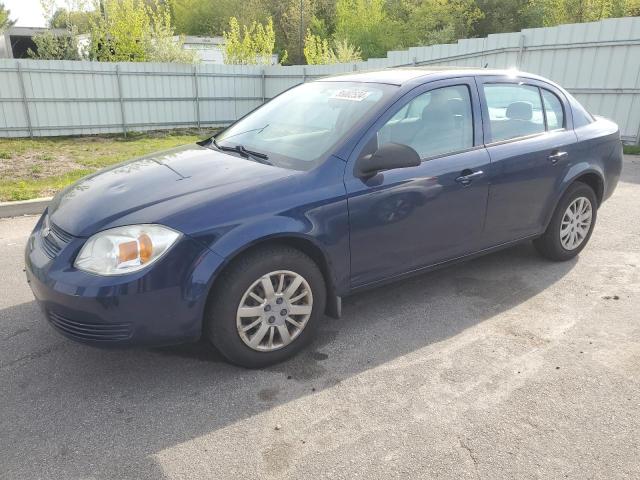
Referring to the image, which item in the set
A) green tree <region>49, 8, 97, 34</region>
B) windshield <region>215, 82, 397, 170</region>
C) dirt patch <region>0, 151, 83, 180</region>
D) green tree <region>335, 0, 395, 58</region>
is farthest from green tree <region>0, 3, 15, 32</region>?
windshield <region>215, 82, 397, 170</region>

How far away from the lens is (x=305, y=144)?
327 centimetres

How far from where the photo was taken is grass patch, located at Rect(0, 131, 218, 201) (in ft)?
24.7

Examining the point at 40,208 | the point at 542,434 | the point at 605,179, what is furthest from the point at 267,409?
the point at 40,208

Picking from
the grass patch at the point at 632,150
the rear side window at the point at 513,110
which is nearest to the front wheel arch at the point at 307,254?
the rear side window at the point at 513,110

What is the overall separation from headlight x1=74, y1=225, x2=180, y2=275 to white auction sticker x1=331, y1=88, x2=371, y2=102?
1618 mm

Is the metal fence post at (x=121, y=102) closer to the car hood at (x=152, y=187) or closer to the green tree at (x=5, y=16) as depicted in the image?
the car hood at (x=152, y=187)

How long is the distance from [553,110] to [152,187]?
11.0 feet

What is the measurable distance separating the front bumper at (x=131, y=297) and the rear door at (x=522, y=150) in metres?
2.25

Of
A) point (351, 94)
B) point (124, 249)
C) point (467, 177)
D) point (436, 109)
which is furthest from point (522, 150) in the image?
point (124, 249)

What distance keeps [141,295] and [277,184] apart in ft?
3.14

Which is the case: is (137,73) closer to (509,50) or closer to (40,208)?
(40,208)

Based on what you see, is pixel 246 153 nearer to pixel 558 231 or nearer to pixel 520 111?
pixel 520 111

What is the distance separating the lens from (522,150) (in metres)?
3.84

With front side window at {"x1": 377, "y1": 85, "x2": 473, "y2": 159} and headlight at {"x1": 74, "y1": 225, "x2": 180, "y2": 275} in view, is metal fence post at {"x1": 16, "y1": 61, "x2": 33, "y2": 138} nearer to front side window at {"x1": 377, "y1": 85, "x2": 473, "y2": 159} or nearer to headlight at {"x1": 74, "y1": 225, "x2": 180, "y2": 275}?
headlight at {"x1": 74, "y1": 225, "x2": 180, "y2": 275}
